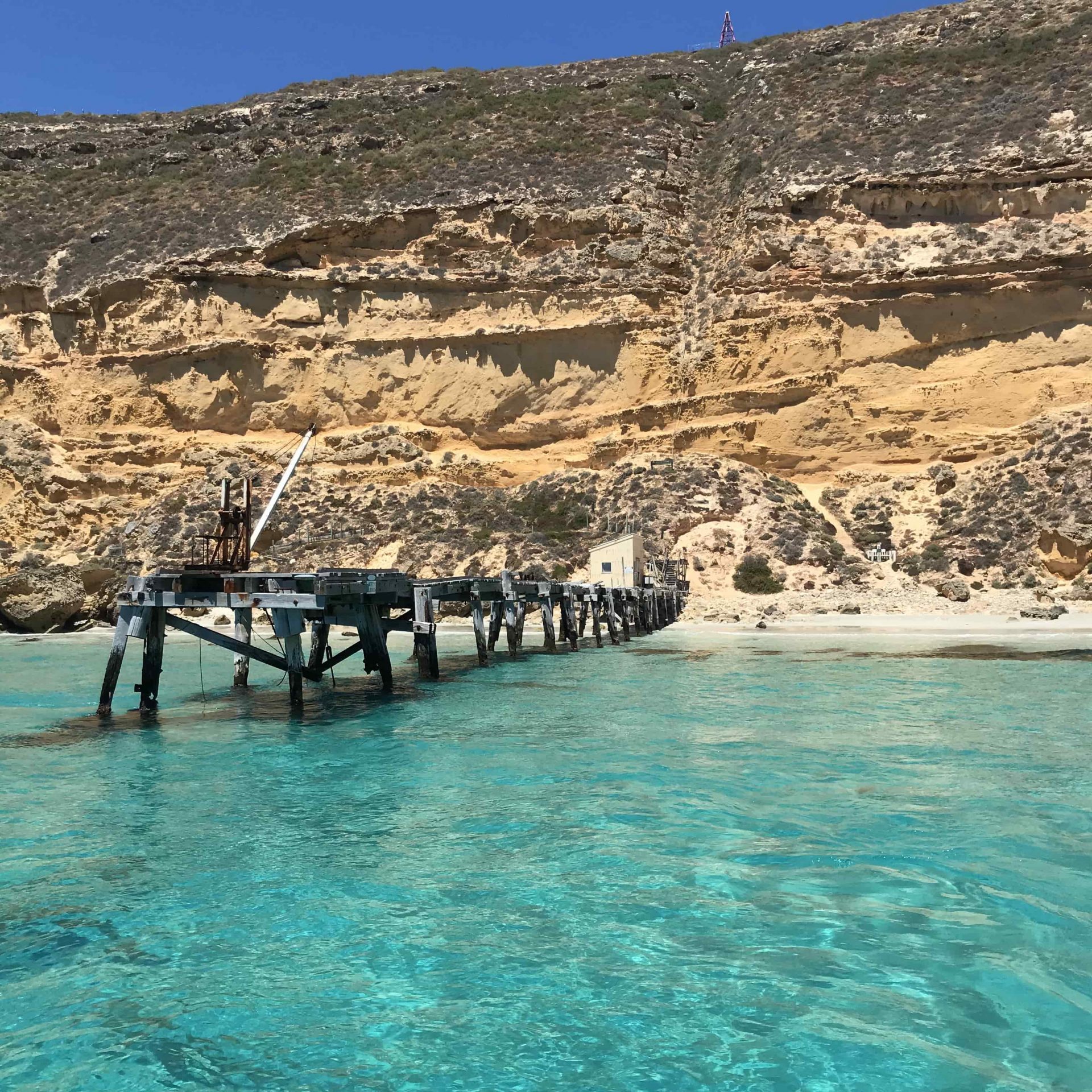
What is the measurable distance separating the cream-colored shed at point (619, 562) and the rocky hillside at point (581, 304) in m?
3.26

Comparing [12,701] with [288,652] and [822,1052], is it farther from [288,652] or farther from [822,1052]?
[822,1052]

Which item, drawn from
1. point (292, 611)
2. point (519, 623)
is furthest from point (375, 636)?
point (519, 623)

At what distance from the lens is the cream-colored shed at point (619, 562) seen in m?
32.7

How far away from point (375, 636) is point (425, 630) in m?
1.46

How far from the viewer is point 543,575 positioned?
3569cm

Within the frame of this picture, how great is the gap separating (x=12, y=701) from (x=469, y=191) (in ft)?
113

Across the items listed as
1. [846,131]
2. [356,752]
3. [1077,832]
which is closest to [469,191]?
[846,131]

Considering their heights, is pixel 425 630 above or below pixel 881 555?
below

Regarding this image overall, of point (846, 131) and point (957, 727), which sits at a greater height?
point (846, 131)

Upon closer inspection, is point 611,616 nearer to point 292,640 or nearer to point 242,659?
point 242,659

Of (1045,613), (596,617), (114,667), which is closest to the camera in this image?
(114,667)

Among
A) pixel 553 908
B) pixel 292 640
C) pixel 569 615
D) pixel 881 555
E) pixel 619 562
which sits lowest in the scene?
pixel 553 908

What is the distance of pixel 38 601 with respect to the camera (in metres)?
35.3

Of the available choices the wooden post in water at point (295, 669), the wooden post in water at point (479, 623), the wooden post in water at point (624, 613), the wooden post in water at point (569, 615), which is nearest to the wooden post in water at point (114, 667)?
the wooden post in water at point (295, 669)
